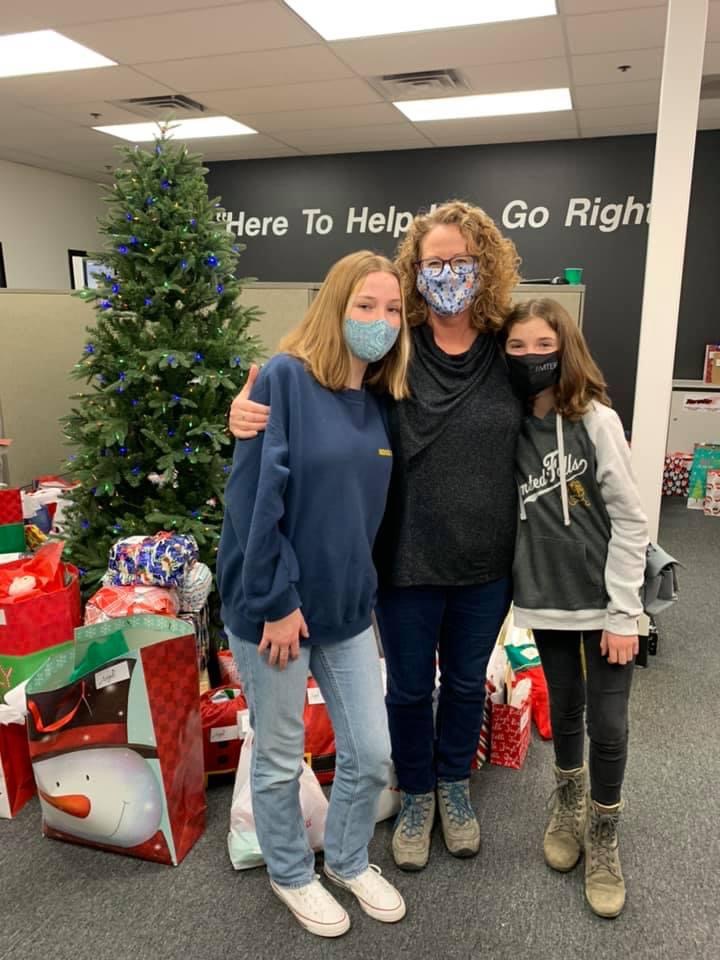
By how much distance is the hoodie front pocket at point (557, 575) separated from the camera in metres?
1.63

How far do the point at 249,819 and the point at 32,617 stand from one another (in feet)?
2.75

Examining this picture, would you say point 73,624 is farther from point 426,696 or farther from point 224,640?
point 426,696

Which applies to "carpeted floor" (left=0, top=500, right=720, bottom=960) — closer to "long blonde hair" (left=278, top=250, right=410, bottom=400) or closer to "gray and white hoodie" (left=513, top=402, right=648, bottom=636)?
"gray and white hoodie" (left=513, top=402, right=648, bottom=636)

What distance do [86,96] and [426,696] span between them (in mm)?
5326

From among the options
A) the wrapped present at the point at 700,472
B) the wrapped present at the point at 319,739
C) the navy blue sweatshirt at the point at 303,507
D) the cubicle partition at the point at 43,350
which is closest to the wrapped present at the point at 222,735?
the wrapped present at the point at 319,739

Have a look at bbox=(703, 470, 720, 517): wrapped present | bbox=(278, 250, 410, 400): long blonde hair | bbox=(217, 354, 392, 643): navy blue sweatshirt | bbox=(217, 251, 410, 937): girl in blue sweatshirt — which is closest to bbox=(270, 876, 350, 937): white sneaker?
bbox=(217, 251, 410, 937): girl in blue sweatshirt

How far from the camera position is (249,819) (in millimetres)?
1824

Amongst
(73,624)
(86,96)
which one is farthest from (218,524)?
(86,96)

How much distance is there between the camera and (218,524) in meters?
2.74

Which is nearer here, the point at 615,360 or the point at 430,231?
the point at 430,231

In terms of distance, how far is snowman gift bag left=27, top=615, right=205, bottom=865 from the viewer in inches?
68.0

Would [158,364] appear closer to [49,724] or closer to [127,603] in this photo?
[127,603]

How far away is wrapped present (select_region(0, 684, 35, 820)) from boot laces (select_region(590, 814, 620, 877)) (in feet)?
4.83

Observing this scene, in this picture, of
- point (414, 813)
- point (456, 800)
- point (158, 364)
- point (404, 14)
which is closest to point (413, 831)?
point (414, 813)
